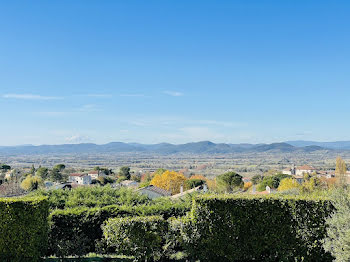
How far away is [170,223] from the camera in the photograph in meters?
10.7

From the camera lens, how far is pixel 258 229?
1012 centimetres

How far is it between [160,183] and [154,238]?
47.5 meters

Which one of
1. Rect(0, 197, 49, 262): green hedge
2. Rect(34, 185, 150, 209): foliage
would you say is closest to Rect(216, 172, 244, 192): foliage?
Rect(34, 185, 150, 209): foliage

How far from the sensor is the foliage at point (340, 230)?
832 cm

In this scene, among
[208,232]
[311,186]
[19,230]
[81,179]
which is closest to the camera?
[19,230]

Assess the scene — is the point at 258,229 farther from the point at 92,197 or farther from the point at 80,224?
the point at 92,197

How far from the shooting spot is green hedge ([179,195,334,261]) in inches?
394

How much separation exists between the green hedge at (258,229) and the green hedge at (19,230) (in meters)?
4.45

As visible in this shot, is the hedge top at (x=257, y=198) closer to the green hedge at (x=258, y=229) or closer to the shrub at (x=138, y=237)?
the green hedge at (x=258, y=229)

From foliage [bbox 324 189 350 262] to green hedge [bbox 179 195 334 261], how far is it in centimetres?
58

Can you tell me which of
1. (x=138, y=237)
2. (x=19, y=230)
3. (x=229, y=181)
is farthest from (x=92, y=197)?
(x=229, y=181)

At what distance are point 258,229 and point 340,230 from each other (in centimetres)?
228

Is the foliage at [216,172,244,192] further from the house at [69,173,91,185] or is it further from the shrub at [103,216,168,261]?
the shrub at [103,216,168,261]

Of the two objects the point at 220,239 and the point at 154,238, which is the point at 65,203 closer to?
the point at 154,238
